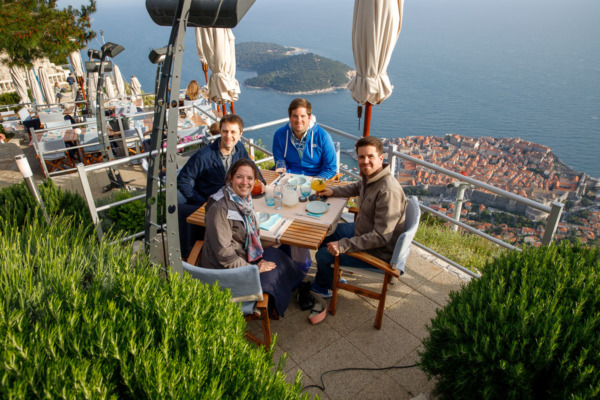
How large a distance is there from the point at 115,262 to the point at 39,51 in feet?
62.1

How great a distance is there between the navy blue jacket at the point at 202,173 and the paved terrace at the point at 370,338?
1.47m

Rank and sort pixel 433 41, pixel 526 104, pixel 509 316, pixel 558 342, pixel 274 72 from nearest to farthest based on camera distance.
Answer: pixel 558 342 → pixel 509 316 → pixel 526 104 → pixel 274 72 → pixel 433 41

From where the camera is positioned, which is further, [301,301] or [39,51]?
[39,51]

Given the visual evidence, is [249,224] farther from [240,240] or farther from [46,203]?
[46,203]

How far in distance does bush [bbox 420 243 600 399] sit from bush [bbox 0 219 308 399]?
2.87 feet

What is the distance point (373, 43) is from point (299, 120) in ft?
3.57

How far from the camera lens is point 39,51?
51.7 feet

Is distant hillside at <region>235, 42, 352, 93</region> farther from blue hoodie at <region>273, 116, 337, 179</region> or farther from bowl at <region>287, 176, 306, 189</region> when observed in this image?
bowl at <region>287, 176, 306, 189</region>

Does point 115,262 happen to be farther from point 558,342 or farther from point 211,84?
point 211,84

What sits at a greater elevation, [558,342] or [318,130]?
[318,130]

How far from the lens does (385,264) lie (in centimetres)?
275

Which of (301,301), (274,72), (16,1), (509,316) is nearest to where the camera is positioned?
(509,316)

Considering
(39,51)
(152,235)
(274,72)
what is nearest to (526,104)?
(274,72)

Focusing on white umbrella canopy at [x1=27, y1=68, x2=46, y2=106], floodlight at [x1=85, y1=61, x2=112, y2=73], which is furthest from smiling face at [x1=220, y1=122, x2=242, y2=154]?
white umbrella canopy at [x1=27, y1=68, x2=46, y2=106]
